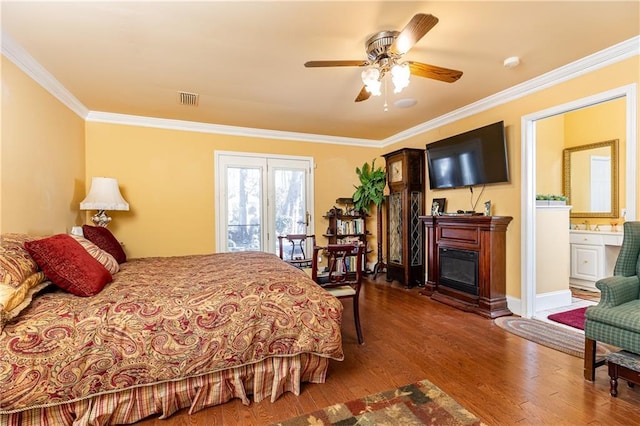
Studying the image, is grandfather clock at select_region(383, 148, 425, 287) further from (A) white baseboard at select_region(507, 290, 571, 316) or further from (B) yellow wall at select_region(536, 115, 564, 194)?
(B) yellow wall at select_region(536, 115, 564, 194)

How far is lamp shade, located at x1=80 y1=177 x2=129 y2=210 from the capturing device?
3.29m

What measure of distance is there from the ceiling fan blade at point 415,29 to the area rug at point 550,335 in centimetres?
268

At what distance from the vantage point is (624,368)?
1.80 metres

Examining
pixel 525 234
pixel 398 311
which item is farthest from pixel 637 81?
pixel 398 311

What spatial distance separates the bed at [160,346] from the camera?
4.63 feet

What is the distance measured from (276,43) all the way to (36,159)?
2412 millimetres

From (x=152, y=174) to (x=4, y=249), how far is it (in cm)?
267

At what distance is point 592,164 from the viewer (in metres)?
4.28

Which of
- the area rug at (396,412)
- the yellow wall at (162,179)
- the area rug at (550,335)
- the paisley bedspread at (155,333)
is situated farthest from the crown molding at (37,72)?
the area rug at (550,335)

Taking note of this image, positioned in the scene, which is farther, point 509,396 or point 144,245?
point 144,245

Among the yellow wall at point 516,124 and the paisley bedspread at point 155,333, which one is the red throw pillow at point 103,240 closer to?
the paisley bedspread at point 155,333

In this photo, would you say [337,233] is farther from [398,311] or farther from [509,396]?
[509,396]

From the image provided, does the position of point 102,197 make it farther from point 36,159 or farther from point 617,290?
point 617,290

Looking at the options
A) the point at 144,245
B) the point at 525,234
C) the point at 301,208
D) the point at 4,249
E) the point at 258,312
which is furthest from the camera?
the point at 301,208
